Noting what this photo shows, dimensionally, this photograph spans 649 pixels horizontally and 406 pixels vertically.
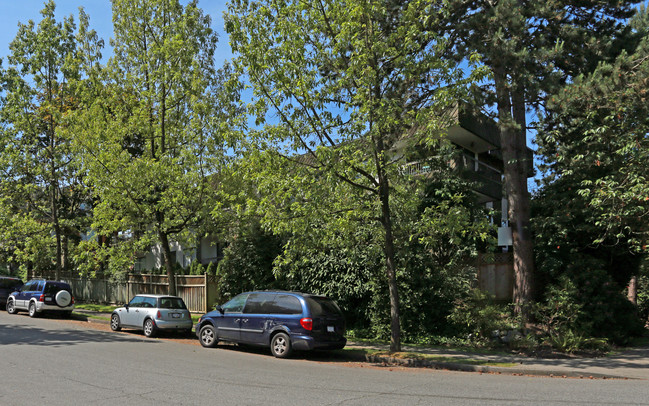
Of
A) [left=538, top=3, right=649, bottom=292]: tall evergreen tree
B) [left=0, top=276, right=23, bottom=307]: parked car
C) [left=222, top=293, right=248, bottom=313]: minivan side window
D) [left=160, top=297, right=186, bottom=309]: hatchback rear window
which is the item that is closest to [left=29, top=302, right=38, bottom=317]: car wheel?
[left=0, top=276, right=23, bottom=307]: parked car

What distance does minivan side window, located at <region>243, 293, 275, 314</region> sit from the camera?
1317 centimetres

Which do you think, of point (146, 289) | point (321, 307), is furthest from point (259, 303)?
point (146, 289)

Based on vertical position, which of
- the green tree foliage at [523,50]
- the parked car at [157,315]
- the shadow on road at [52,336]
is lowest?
the shadow on road at [52,336]

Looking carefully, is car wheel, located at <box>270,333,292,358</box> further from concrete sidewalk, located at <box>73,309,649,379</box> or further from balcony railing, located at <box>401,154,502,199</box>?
balcony railing, located at <box>401,154,502,199</box>

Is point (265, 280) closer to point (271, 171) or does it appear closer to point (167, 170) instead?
point (167, 170)

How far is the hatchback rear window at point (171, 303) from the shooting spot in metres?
16.4

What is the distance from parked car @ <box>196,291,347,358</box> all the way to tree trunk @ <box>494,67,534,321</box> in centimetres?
587

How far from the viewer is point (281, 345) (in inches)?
497

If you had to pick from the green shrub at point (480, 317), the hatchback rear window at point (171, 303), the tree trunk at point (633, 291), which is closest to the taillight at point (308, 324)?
the green shrub at point (480, 317)

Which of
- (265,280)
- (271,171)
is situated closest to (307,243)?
(271,171)

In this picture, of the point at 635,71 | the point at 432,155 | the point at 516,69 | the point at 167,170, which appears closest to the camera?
the point at 635,71

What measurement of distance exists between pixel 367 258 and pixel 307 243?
282 cm

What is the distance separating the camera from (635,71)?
41.7 feet

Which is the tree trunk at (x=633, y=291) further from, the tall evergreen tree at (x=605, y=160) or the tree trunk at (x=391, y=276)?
the tree trunk at (x=391, y=276)
